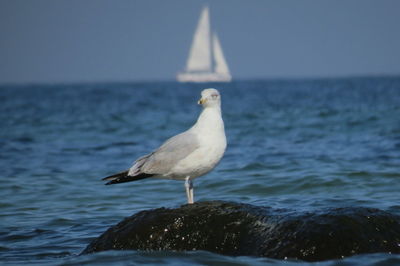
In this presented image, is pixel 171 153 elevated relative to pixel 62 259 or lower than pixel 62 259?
elevated

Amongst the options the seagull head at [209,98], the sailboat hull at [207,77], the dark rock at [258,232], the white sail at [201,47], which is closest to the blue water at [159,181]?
the dark rock at [258,232]

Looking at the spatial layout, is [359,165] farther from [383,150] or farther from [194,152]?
[194,152]

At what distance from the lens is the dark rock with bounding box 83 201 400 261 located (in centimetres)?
522

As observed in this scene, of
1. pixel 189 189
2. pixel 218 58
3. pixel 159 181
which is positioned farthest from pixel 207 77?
pixel 189 189

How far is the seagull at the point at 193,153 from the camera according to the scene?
231 inches

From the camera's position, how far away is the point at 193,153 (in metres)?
5.89

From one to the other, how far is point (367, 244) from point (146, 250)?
5.54 feet

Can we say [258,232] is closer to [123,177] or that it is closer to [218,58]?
[123,177]

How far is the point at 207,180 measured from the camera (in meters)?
10.4

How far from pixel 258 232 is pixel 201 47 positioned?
91.4 meters

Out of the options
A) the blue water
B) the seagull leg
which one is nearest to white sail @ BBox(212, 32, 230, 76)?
the blue water

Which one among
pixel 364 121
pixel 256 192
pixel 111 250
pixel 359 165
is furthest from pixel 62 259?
pixel 364 121

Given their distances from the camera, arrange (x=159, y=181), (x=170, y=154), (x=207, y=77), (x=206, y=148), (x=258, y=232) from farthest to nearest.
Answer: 1. (x=207, y=77)
2. (x=159, y=181)
3. (x=170, y=154)
4. (x=206, y=148)
5. (x=258, y=232)

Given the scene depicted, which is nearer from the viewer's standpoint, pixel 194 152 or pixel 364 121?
pixel 194 152
